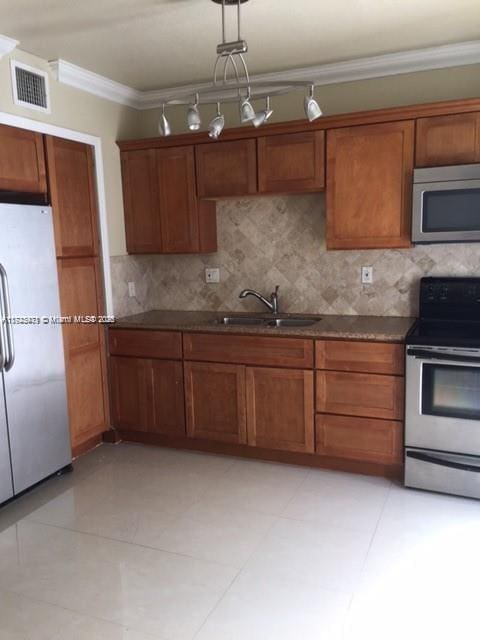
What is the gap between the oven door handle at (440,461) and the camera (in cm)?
286

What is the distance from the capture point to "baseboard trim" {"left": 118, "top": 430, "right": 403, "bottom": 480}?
322 centimetres

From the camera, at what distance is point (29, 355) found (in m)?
3.01

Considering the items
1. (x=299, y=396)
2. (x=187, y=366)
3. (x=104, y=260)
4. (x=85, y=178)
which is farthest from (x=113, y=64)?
(x=299, y=396)

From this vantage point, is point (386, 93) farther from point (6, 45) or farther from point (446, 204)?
point (6, 45)

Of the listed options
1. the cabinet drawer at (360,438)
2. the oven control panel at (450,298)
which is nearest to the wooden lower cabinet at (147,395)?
the cabinet drawer at (360,438)

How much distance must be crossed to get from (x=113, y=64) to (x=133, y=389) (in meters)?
2.17

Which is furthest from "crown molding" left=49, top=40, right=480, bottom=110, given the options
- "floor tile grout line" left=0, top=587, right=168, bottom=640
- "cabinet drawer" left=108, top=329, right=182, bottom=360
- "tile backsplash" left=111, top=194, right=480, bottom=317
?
"floor tile grout line" left=0, top=587, right=168, bottom=640

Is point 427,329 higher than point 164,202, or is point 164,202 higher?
point 164,202

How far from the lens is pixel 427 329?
3172 mm

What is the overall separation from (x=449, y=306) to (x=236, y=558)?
2042 millimetres

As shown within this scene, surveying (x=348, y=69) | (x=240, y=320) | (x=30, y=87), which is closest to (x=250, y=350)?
(x=240, y=320)

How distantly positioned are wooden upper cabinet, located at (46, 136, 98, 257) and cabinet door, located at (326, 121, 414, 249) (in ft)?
5.38

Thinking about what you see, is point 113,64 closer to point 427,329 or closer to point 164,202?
point 164,202

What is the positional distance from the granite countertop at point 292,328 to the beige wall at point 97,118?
598 millimetres
